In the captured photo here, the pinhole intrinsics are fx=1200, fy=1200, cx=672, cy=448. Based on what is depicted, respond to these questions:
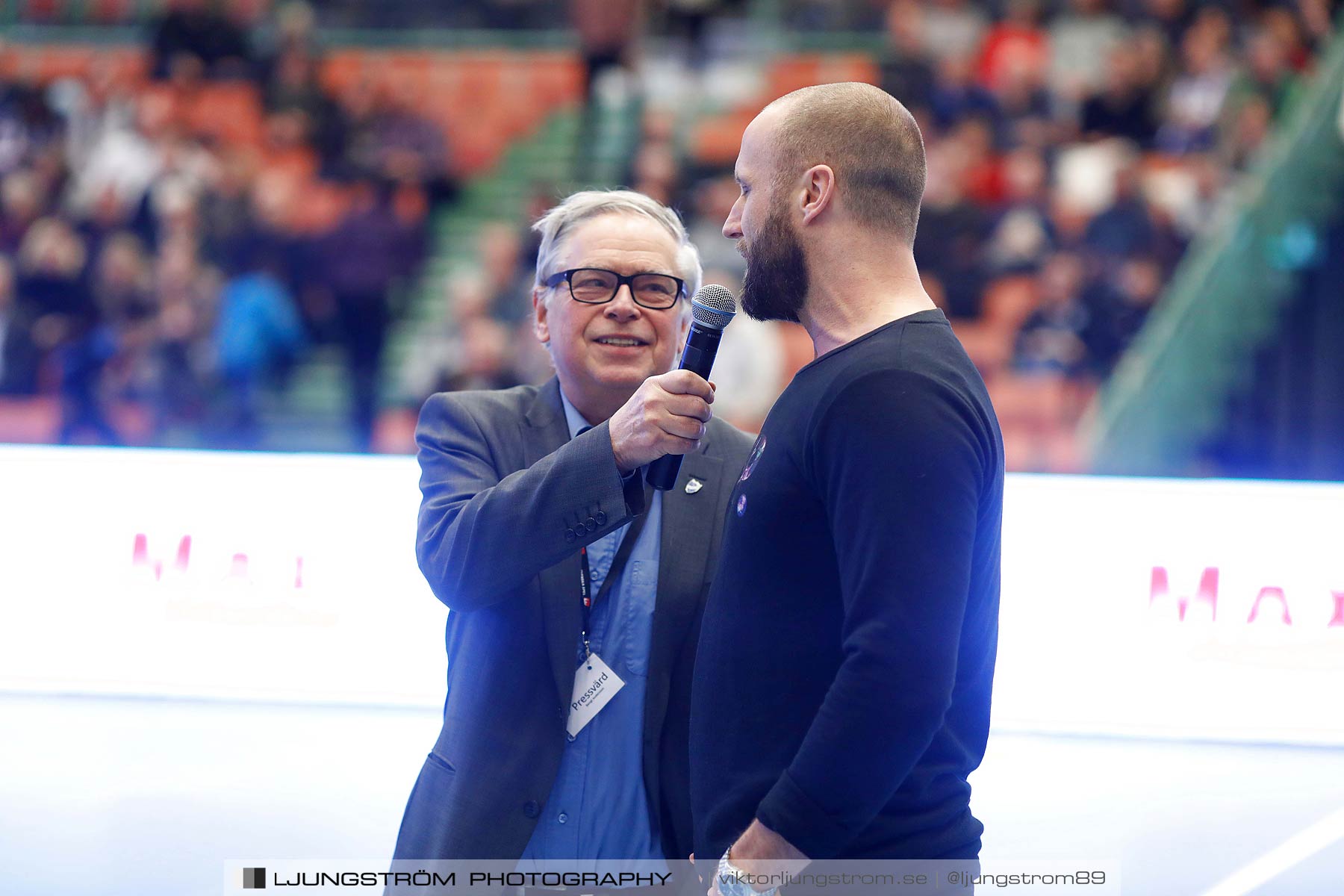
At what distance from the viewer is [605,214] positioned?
82.2 inches

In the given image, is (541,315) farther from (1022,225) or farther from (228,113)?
(228,113)

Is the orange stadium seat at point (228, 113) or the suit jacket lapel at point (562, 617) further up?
the orange stadium seat at point (228, 113)

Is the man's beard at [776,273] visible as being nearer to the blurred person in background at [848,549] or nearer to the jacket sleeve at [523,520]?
the blurred person in background at [848,549]

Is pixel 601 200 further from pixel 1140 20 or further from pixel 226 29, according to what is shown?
pixel 226 29

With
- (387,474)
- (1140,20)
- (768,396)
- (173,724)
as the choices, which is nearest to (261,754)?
(173,724)

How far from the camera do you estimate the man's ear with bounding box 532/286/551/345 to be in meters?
2.14

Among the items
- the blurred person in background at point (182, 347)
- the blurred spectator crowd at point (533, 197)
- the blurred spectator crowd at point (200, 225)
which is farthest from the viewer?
the blurred spectator crowd at point (200, 225)

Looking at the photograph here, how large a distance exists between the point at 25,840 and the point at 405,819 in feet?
6.67

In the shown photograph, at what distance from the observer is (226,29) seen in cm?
949

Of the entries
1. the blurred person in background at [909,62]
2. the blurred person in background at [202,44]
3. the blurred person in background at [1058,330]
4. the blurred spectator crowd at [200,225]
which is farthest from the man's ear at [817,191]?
the blurred person in background at [202,44]

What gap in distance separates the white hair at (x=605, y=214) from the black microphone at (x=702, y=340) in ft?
1.21

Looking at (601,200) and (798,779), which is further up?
(601,200)

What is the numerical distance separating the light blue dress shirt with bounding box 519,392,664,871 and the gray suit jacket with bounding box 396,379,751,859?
3cm

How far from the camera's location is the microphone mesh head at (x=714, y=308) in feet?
5.58
